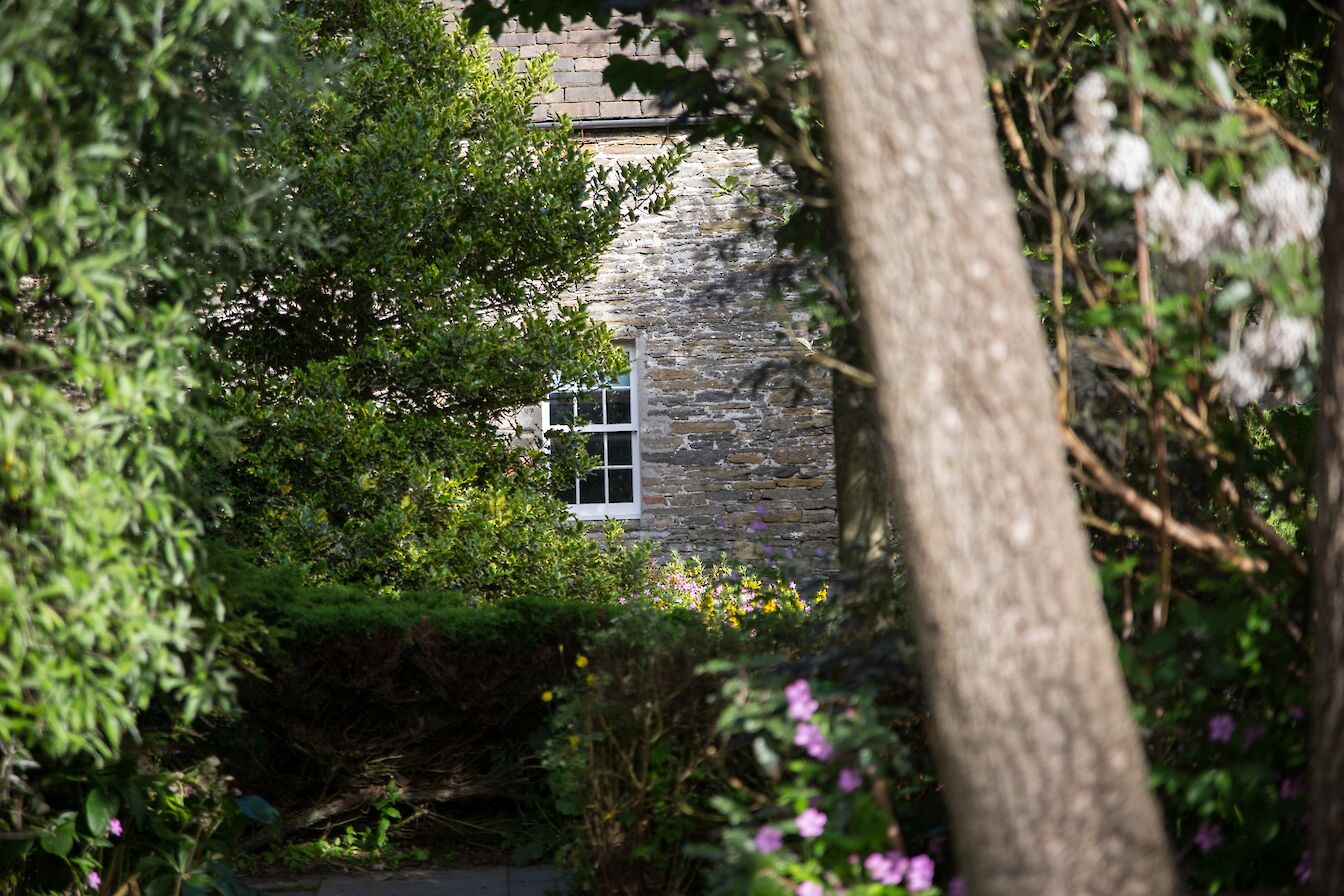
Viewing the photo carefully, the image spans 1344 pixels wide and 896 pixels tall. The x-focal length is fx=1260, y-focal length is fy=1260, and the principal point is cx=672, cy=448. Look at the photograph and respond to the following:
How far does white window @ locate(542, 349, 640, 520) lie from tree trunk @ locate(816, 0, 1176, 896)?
9.30 m

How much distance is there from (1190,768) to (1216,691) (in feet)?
0.72

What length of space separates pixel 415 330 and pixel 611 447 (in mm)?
4051

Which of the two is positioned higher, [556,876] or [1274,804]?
[1274,804]

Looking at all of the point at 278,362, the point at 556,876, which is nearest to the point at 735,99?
the point at 556,876

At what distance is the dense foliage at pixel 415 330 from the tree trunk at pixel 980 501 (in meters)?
5.47

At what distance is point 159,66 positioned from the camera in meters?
3.07

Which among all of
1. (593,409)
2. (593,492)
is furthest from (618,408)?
(593,492)

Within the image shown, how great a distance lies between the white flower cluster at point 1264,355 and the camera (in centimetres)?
286

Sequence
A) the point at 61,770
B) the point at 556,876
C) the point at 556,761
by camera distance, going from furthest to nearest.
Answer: the point at 556,876 < the point at 556,761 < the point at 61,770

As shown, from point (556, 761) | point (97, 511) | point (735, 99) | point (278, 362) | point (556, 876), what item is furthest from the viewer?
point (278, 362)

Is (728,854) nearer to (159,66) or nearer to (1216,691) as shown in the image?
(1216,691)

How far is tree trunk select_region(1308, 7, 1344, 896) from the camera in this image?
102 inches

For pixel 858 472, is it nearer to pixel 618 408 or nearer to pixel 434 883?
pixel 434 883

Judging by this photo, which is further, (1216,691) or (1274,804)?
(1216,691)
